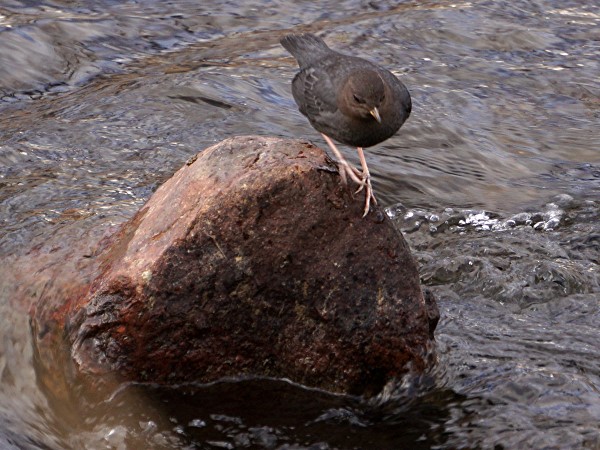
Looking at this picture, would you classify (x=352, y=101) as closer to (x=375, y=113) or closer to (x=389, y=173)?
(x=375, y=113)

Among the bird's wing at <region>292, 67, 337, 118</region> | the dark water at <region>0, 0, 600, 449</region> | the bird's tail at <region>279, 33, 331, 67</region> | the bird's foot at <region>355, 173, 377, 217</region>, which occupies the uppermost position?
the bird's tail at <region>279, 33, 331, 67</region>

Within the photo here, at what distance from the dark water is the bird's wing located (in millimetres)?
941

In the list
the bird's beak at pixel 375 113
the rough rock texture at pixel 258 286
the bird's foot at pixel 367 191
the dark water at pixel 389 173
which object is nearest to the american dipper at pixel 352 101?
the bird's beak at pixel 375 113

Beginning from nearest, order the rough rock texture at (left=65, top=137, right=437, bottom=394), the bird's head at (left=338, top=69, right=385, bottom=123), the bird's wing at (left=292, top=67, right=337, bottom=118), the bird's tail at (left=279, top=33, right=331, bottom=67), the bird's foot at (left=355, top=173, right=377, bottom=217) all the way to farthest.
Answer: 1. the rough rock texture at (left=65, top=137, right=437, bottom=394)
2. the bird's foot at (left=355, top=173, right=377, bottom=217)
3. the bird's head at (left=338, top=69, right=385, bottom=123)
4. the bird's wing at (left=292, top=67, right=337, bottom=118)
5. the bird's tail at (left=279, top=33, right=331, bottom=67)

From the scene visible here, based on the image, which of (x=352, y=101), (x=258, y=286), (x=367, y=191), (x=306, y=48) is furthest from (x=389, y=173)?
(x=258, y=286)

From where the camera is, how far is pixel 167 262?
328 centimetres

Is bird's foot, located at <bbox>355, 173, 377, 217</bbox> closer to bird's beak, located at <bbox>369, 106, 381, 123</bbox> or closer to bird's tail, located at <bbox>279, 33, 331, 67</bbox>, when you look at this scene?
bird's beak, located at <bbox>369, 106, 381, 123</bbox>

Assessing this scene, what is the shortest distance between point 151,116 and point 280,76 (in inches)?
50.8

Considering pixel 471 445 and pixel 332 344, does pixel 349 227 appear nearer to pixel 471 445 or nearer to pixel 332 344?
pixel 332 344

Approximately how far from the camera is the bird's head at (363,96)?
3.84 m

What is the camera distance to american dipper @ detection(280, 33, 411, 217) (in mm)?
3877

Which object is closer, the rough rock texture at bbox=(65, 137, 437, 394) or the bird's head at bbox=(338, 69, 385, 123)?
the rough rock texture at bbox=(65, 137, 437, 394)

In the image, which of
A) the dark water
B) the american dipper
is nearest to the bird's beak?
the american dipper

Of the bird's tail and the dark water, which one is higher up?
the bird's tail
